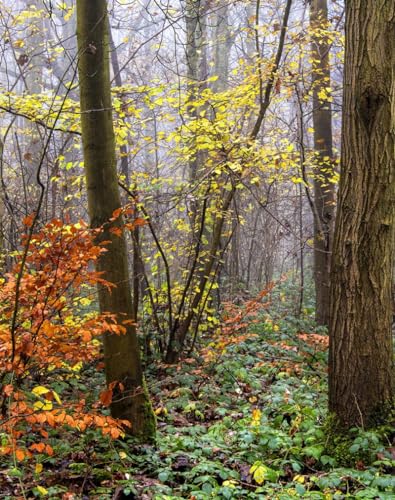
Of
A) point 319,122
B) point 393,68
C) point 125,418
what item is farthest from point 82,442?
point 319,122

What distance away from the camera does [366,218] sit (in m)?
3.76

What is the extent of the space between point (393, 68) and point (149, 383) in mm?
5150

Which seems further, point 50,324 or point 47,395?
point 50,324

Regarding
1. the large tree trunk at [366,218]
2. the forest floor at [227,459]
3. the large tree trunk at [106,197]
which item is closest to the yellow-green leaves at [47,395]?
the forest floor at [227,459]

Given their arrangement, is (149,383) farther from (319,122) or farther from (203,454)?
(319,122)

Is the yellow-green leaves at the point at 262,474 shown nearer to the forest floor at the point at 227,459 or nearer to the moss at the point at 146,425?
the forest floor at the point at 227,459

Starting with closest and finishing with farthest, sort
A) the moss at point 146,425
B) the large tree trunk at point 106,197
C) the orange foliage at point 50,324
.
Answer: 1. the orange foliage at point 50,324
2. the large tree trunk at point 106,197
3. the moss at point 146,425

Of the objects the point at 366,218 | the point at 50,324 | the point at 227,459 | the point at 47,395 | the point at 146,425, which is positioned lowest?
the point at 227,459

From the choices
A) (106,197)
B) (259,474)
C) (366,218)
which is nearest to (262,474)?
(259,474)

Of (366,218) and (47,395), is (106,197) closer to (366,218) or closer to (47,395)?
(47,395)

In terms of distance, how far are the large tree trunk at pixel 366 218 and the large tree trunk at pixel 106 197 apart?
6.27 feet

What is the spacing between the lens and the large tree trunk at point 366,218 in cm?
369

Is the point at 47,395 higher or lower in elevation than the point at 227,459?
higher

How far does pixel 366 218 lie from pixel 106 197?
2.29m
